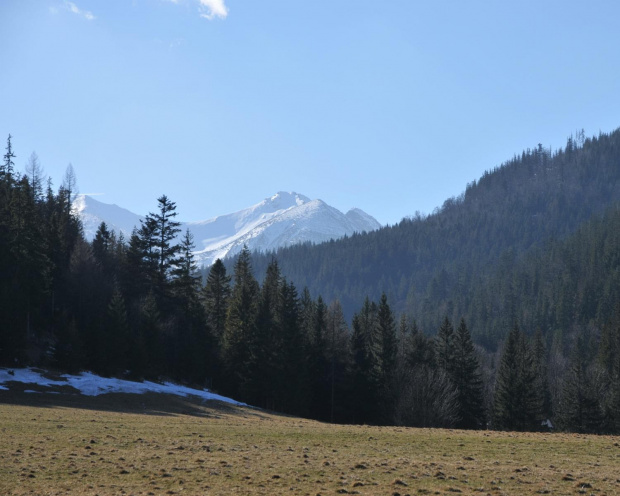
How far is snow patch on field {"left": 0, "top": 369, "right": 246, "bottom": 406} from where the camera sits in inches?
1811

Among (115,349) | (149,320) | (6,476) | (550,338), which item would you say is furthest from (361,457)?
(550,338)

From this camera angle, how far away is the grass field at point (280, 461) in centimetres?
1496

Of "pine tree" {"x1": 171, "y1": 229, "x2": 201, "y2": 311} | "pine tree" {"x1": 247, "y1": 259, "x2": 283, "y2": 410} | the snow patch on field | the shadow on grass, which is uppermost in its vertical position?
"pine tree" {"x1": 171, "y1": 229, "x2": 201, "y2": 311}

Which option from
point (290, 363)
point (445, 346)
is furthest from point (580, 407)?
point (290, 363)

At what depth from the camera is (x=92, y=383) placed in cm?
4906

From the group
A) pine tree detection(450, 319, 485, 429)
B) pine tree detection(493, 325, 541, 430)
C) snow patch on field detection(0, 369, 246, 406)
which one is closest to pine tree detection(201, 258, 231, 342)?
snow patch on field detection(0, 369, 246, 406)

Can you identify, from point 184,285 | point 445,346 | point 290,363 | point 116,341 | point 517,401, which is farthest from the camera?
point 445,346

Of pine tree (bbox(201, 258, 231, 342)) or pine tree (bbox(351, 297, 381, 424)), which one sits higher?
pine tree (bbox(201, 258, 231, 342))

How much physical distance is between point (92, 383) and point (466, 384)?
43.7 m

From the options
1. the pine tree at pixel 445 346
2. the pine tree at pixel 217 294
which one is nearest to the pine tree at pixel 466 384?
the pine tree at pixel 445 346

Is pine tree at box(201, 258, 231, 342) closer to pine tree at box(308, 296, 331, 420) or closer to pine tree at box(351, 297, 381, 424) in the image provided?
pine tree at box(308, 296, 331, 420)

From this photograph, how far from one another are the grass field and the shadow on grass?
973 cm

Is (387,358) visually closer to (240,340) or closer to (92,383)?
(240,340)

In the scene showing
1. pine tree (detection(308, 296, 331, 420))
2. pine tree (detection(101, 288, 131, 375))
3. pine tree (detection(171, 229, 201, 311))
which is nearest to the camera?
pine tree (detection(101, 288, 131, 375))
